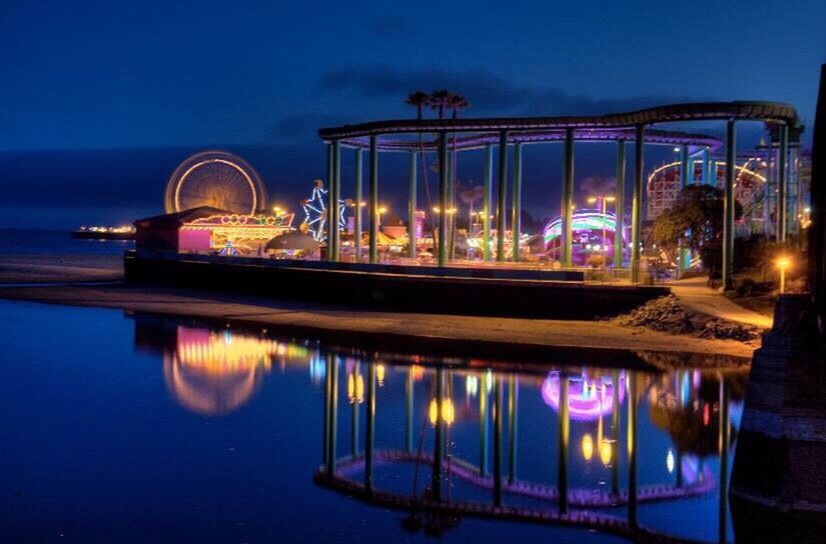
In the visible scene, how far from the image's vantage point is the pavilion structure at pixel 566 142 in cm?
2973

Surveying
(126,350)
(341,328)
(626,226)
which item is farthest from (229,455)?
(626,226)

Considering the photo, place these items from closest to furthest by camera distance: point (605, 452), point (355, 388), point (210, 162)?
point (605, 452), point (355, 388), point (210, 162)

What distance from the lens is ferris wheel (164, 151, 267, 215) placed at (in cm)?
6512

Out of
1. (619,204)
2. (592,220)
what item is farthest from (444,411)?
(592,220)

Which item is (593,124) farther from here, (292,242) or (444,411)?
(444,411)

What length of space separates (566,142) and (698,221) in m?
5.59

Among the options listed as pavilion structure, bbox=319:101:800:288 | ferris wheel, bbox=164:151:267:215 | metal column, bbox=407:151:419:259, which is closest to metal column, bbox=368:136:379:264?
pavilion structure, bbox=319:101:800:288

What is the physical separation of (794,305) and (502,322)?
60.7 ft

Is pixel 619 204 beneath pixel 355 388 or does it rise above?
above

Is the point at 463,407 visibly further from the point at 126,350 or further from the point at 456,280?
the point at 456,280

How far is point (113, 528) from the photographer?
390 inches

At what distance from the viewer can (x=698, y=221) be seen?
109ft

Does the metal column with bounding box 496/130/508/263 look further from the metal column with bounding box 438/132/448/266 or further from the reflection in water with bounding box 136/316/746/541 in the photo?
the reflection in water with bounding box 136/316/746/541

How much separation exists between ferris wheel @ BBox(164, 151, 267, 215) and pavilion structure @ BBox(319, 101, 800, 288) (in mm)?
24094
